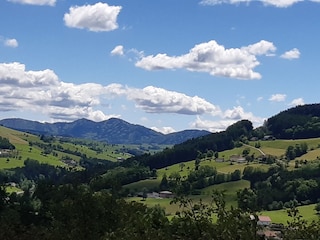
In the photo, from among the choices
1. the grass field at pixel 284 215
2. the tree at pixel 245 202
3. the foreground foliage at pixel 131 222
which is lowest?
the grass field at pixel 284 215

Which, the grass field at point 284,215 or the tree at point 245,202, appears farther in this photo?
the grass field at point 284,215

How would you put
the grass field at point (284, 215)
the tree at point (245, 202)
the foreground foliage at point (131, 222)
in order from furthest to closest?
the grass field at point (284, 215) < the tree at point (245, 202) < the foreground foliage at point (131, 222)

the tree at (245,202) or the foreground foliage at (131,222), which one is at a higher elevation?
the tree at (245,202)

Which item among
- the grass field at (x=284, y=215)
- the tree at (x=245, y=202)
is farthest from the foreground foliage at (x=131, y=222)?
the grass field at (x=284, y=215)

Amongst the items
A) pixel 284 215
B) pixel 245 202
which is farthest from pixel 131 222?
pixel 284 215

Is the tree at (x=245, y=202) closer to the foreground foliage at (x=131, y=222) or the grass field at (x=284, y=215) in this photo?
the foreground foliage at (x=131, y=222)

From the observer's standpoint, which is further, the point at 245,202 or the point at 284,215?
the point at 284,215

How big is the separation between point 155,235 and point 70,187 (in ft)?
247

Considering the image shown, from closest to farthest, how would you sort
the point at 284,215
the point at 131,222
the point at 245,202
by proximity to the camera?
the point at 245,202 < the point at 131,222 < the point at 284,215

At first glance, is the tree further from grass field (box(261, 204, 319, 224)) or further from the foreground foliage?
grass field (box(261, 204, 319, 224))

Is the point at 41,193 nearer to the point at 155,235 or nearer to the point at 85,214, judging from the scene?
the point at 85,214

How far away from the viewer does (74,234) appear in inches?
1922

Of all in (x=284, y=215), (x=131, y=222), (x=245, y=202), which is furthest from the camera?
(x=284, y=215)

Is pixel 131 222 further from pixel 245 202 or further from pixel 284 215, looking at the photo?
pixel 284 215
